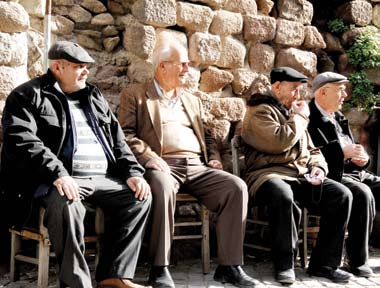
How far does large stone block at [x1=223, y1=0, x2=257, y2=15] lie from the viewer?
525cm

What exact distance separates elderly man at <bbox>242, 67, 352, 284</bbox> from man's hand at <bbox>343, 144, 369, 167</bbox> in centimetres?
27

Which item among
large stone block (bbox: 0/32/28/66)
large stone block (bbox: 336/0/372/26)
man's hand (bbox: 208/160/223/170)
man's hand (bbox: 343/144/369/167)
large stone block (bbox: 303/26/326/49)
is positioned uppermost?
large stone block (bbox: 336/0/372/26)

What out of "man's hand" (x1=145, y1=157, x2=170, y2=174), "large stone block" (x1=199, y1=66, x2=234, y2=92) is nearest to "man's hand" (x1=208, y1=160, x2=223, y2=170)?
"man's hand" (x1=145, y1=157, x2=170, y2=174)

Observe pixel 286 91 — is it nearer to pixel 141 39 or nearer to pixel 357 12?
pixel 141 39

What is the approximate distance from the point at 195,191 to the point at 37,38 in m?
1.54

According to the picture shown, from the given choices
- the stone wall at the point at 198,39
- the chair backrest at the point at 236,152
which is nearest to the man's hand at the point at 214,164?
the chair backrest at the point at 236,152

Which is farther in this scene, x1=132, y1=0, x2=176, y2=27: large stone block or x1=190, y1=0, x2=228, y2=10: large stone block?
x1=190, y1=0, x2=228, y2=10: large stone block

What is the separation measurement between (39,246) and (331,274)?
6.43ft

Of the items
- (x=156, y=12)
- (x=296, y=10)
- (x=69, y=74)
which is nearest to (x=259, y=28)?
(x=296, y=10)

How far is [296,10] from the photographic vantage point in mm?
5574

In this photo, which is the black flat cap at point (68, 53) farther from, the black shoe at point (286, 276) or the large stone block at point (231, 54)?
the black shoe at point (286, 276)

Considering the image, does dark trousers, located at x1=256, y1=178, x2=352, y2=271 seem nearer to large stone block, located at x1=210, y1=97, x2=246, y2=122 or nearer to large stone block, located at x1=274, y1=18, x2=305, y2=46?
large stone block, located at x1=210, y1=97, x2=246, y2=122

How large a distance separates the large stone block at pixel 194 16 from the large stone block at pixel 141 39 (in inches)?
11.7

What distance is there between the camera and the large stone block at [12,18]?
162 inches
